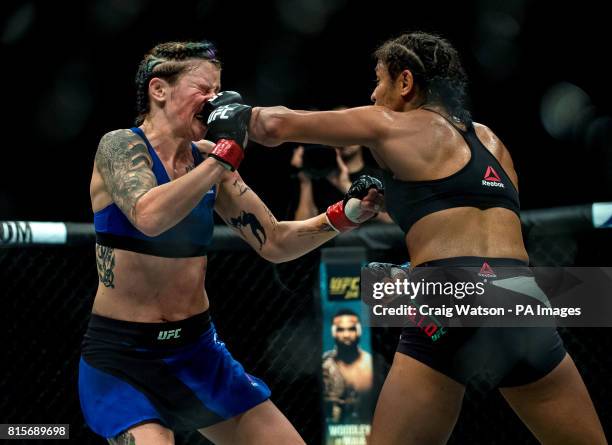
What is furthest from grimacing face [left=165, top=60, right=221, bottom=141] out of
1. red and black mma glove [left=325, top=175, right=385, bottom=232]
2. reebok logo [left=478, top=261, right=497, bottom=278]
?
reebok logo [left=478, top=261, right=497, bottom=278]

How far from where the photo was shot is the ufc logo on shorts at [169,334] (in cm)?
217

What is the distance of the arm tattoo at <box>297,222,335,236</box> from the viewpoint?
2.51m

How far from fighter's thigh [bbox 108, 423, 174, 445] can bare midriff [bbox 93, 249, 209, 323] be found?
29cm

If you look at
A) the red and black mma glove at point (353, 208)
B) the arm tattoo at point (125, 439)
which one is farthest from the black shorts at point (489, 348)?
the arm tattoo at point (125, 439)

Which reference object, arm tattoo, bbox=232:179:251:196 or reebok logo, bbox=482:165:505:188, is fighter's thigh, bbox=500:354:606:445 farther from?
arm tattoo, bbox=232:179:251:196

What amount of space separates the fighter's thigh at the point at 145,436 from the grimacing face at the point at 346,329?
49.3 inches

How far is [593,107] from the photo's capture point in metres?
5.41

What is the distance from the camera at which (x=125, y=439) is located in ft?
6.51

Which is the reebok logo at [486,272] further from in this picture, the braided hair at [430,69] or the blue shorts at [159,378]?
the blue shorts at [159,378]

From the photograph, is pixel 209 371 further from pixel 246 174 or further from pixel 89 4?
pixel 89 4

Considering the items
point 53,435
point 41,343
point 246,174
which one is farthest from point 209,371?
point 246,174

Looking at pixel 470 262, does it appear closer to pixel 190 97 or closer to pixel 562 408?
pixel 562 408

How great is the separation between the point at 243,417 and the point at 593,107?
158 inches

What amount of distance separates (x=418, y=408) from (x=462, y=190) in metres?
0.53
